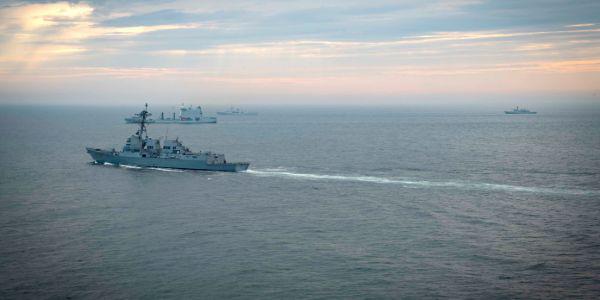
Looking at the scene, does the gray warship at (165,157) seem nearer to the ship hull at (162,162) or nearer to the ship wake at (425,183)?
the ship hull at (162,162)

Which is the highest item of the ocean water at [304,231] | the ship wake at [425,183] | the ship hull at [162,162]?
the ship hull at [162,162]

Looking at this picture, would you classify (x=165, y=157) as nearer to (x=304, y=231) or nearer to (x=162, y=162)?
(x=162, y=162)

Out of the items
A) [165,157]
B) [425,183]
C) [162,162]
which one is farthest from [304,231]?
[162,162]

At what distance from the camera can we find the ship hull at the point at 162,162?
94.4 m

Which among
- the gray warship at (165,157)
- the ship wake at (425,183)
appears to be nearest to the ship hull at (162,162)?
the gray warship at (165,157)

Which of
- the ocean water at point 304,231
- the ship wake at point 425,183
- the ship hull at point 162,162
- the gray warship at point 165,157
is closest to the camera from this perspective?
the ocean water at point 304,231

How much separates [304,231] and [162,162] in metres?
53.1

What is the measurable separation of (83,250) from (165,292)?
13.6 meters

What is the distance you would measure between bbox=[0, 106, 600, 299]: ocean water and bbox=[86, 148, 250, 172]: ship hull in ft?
6.73

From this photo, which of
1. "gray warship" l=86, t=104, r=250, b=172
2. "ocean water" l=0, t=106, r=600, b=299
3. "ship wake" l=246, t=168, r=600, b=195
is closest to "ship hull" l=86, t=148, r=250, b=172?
"gray warship" l=86, t=104, r=250, b=172

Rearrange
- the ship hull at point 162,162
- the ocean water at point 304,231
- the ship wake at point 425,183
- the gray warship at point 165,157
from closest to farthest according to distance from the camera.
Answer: the ocean water at point 304,231 < the ship wake at point 425,183 < the ship hull at point 162,162 < the gray warship at point 165,157

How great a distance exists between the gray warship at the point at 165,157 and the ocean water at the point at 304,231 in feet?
8.12

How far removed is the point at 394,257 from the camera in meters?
47.5

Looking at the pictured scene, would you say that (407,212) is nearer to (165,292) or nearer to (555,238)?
(555,238)
